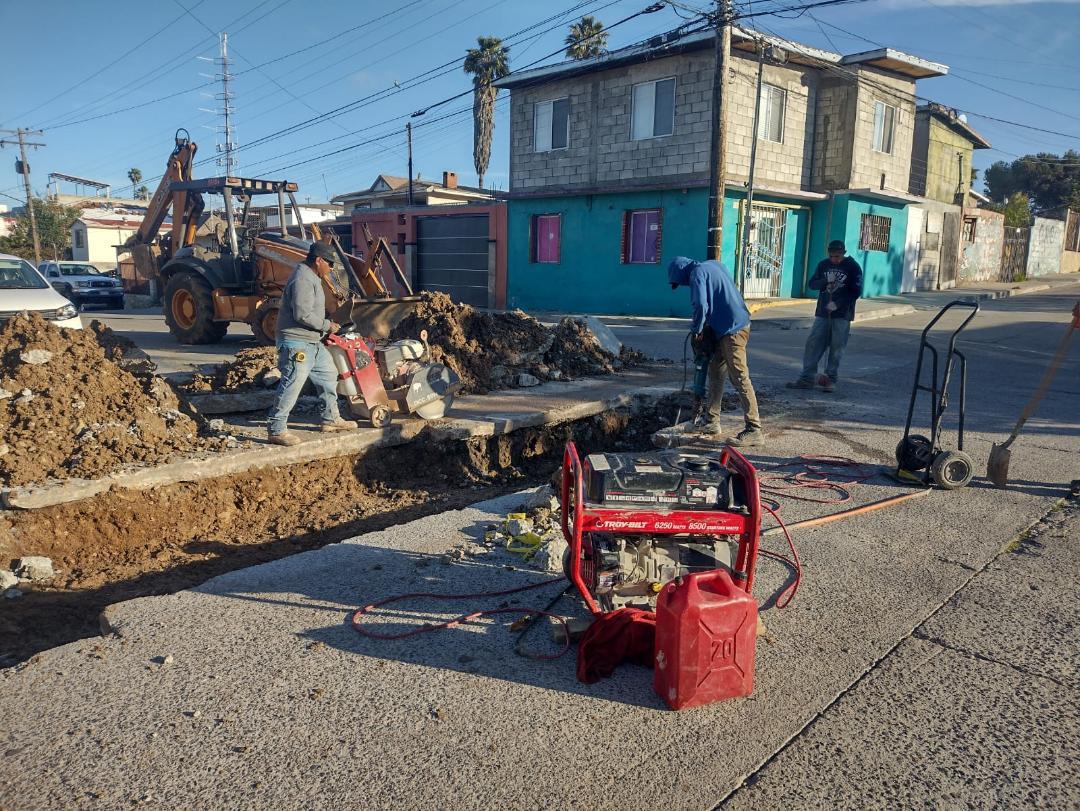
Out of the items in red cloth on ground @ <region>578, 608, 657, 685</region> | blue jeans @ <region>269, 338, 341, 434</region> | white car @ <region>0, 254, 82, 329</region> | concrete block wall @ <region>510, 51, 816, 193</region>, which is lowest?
red cloth on ground @ <region>578, 608, 657, 685</region>

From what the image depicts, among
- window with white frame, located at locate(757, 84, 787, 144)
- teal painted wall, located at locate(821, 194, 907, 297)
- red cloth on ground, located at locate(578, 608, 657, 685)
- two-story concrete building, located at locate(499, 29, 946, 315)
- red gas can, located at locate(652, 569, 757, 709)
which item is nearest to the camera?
red gas can, located at locate(652, 569, 757, 709)

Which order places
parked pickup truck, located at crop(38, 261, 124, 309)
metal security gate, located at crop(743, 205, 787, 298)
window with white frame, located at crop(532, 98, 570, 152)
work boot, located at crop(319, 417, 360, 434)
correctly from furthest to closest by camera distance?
1. parked pickup truck, located at crop(38, 261, 124, 309)
2. window with white frame, located at crop(532, 98, 570, 152)
3. metal security gate, located at crop(743, 205, 787, 298)
4. work boot, located at crop(319, 417, 360, 434)

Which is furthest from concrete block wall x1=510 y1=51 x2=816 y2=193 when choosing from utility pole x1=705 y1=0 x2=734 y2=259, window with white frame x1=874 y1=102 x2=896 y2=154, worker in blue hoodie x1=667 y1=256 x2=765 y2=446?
worker in blue hoodie x1=667 y1=256 x2=765 y2=446

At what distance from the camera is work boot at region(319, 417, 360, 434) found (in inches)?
282

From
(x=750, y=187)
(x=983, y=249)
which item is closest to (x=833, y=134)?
(x=750, y=187)

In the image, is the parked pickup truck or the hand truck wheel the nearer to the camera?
the hand truck wheel

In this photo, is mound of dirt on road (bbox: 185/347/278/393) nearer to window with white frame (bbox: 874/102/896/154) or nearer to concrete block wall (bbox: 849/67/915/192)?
concrete block wall (bbox: 849/67/915/192)

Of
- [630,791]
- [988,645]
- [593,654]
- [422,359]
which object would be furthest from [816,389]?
[630,791]

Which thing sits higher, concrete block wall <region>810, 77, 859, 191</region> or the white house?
concrete block wall <region>810, 77, 859, 191</region>

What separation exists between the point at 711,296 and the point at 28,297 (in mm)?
8614

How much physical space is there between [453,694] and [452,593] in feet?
3.08

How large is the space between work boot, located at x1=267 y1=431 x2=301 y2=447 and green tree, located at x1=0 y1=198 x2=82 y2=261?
5070 cm

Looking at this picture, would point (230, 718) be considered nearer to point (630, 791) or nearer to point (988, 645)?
point (630, 791)

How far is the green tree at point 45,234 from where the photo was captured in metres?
49.2
